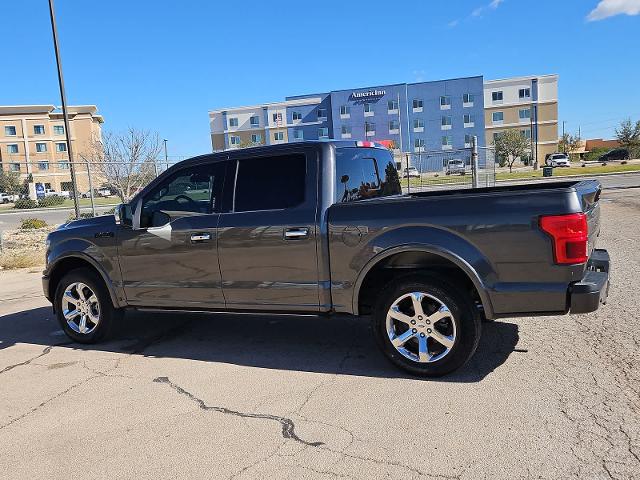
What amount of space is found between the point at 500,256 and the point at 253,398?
2112 millimetres

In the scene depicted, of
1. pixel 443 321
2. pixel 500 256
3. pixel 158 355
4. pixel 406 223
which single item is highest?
pixel 406 223

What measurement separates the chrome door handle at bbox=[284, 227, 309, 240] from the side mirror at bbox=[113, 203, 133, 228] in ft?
5.73

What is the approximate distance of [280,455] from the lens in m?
3.17

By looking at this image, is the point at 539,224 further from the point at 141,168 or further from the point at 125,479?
the point at 141,168

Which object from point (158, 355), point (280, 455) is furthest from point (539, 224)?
point (158, 355)

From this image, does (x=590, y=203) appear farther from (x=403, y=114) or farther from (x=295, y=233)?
(x=403, y=114)

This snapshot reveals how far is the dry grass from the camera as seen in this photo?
12109mm

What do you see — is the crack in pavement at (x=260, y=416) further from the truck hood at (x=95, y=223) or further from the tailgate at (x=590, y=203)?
the tailgate at (x=590, y=203)

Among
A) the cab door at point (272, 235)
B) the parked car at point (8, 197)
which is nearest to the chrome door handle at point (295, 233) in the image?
the cab door at point (272, 235)

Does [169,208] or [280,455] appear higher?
[169,208]

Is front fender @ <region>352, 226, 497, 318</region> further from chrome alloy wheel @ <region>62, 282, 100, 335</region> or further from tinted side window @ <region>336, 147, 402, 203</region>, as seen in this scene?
chrome alloy wheel @ <region>62, 282, 100, 335</region>

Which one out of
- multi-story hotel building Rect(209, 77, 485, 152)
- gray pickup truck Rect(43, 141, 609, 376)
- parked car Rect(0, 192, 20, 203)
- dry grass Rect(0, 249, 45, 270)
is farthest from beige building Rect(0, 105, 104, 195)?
gray pickup truck Rect(43, 141, 609, 376)

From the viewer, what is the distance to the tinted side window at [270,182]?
4.66 meters

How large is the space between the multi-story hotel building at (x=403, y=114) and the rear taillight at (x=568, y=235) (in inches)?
2826
